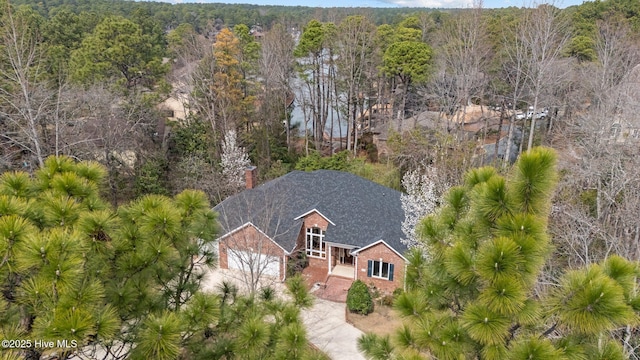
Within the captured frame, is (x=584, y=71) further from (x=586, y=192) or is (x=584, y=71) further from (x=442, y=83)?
(x=586, y=192)

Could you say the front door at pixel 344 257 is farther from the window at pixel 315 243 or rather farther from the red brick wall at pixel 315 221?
the red brick wall at pixel 315 221

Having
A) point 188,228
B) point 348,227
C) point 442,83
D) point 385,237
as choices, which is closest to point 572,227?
point 385,237

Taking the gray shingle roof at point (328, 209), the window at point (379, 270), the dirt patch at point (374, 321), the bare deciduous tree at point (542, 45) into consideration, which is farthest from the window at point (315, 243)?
the bare deciduous tree at point (542, 45)

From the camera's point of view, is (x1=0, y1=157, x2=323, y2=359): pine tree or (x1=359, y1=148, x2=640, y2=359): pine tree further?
(x1=359, y1=148, x2=640, y2=359): pine tree

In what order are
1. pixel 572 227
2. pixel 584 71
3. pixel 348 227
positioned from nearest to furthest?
pixel 572 227, pixel 348 227, pixel 584 71

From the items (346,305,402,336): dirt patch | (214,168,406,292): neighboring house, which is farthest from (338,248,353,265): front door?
(346,305,402,336): dirt patch

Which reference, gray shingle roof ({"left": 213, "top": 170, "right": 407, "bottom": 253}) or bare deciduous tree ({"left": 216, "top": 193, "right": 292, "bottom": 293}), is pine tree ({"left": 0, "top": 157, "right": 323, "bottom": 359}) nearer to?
bare deciduous tree ({"left": 216, "top": 193, "right": 292, "bottom": 293})

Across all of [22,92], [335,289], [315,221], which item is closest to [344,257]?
[335,289]

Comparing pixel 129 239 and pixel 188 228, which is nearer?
pixel 129 239
